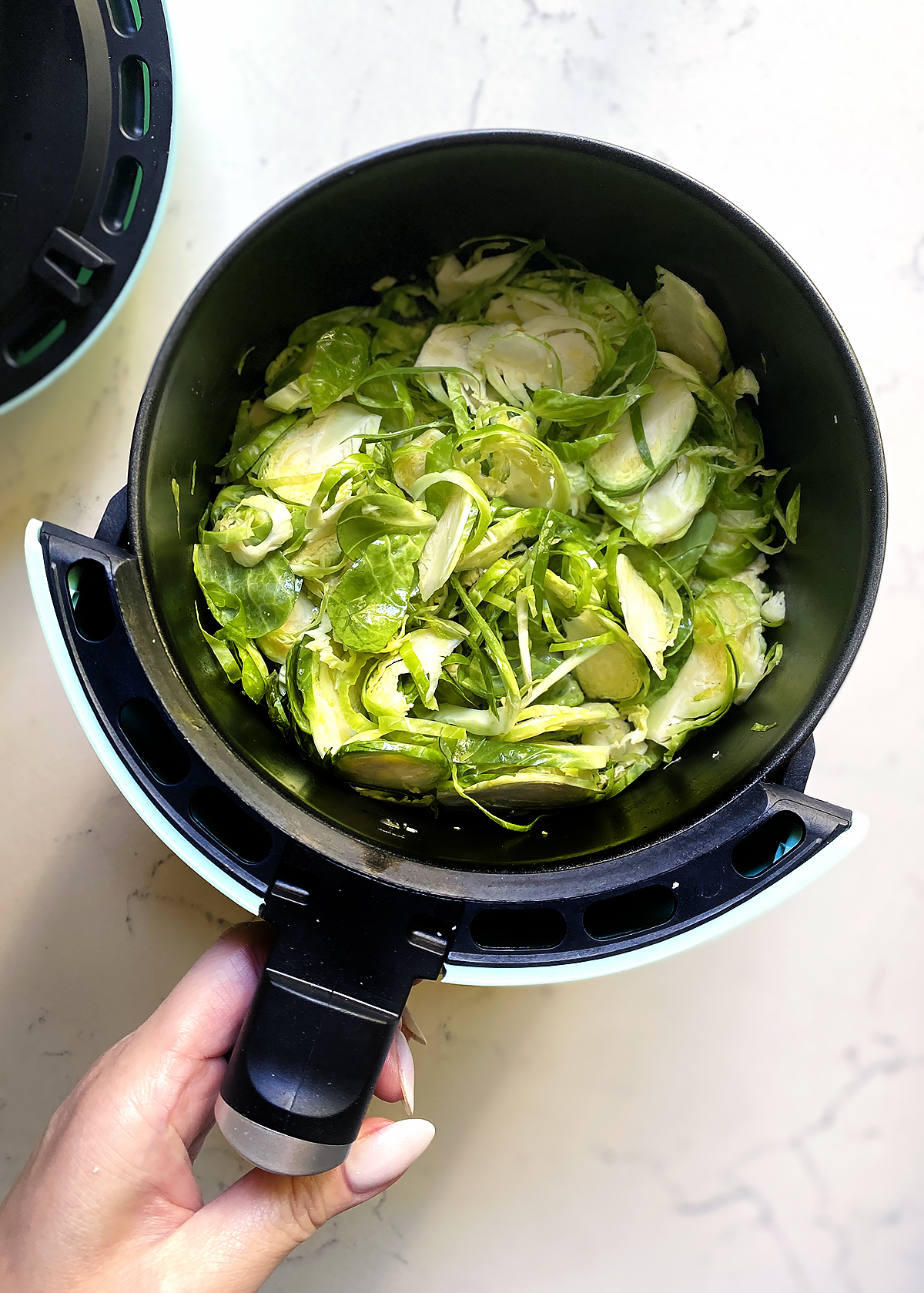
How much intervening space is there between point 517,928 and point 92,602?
0.39 meters

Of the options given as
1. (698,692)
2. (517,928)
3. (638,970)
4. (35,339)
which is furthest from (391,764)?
(35,339)

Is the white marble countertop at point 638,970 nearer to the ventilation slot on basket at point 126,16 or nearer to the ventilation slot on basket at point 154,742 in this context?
the ventilation slot on basket at point 126,16

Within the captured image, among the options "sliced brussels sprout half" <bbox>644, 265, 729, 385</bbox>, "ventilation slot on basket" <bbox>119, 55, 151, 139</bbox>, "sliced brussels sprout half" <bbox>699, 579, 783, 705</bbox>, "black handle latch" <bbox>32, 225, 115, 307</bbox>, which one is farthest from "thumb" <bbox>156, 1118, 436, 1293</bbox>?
"ventilation slot on basket" <bbox>119, 55, 151, 139</bbox>

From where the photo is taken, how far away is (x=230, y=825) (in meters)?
0.65

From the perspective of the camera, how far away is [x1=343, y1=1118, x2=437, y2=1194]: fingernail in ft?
2.22

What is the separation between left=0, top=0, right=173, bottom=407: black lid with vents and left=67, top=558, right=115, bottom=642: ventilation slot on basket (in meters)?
0.36

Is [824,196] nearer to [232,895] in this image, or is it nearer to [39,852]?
[232,895]

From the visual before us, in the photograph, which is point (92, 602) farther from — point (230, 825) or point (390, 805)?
point (390, 805)

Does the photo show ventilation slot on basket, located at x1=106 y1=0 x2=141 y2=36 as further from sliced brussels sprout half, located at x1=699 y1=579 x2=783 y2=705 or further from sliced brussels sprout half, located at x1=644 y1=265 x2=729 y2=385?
sliced brussels sprout half, located at x1=699 y1=579 x2=783 y2=705

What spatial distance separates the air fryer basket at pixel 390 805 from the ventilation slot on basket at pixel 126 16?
32 centimetres

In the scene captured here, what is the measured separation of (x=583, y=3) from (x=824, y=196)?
31 cm

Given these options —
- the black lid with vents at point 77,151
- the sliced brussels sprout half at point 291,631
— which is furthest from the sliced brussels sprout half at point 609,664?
the black lid with vents at point 77,151

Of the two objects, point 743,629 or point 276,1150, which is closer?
point 276,1150

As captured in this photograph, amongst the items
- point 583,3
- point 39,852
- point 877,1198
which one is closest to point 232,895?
point 39,852
